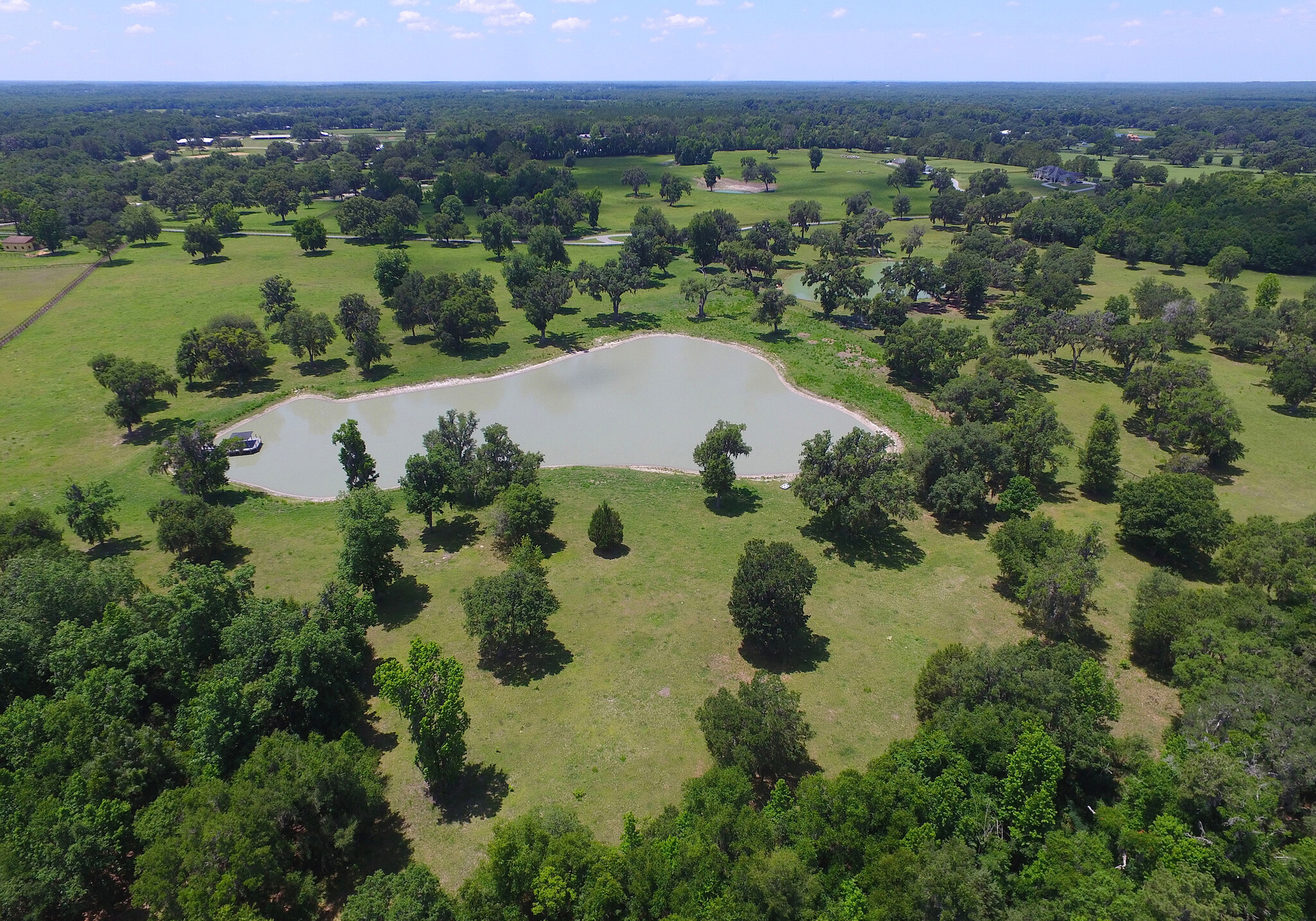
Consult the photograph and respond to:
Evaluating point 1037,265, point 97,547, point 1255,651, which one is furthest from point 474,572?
point 1037,265

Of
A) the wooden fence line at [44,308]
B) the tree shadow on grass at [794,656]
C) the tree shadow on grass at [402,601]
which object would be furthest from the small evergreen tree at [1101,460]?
the wooden fence line at [44,308]

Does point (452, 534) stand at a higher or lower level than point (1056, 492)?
lower

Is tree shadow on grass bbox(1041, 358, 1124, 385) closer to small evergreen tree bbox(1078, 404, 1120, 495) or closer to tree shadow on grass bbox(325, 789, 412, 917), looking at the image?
small evergreen tree bbox(1078, 404, 1120, 495)

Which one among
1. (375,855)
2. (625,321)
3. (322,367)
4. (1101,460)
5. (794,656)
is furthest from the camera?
(625,321)

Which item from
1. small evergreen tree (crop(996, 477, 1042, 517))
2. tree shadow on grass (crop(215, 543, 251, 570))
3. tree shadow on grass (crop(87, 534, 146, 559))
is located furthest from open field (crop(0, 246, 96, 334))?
small evergreen tree (crop(996, 477, 1042, 517))

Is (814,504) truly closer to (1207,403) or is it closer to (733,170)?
(1207,403)

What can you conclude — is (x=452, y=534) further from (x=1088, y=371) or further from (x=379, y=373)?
(x=1088, y=371)

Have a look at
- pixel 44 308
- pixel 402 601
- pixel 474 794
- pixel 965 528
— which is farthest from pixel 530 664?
pixel 44 308
